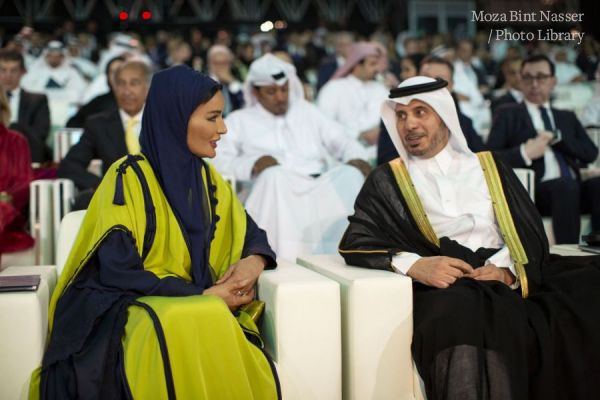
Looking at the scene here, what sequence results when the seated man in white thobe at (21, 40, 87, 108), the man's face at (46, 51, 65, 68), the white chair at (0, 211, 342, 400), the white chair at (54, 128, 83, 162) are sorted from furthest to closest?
the man's face at (46, 51, 65, 68) → the seated man in white thobe at (21, 40, 87, 108) → the white chair at (54, 128, 83, 162) → the white chair at (0, 211, 342, 400)

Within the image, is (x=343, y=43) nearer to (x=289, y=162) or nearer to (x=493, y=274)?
(x=289, y=162)

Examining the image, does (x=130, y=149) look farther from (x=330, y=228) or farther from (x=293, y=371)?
(x=293, y=371)

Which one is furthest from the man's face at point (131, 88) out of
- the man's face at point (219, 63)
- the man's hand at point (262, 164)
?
the man's face at point (219, 63)

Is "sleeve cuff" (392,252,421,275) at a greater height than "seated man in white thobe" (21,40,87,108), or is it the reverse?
"seated man in white thobe" (21,40,87,108)

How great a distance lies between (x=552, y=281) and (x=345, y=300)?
0.86 meters

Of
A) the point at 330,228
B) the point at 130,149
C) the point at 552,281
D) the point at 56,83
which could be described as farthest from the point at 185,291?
the point at 56,83

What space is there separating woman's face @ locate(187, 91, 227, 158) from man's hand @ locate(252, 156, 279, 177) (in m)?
2.00

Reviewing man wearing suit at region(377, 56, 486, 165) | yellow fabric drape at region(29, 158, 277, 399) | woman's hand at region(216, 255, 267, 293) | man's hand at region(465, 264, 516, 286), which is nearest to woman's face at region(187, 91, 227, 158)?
yellow fabric drape at region(29, 158, 277, 399)

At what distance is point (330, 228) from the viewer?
16.1ft

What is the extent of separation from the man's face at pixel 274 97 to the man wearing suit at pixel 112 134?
782 millimetres

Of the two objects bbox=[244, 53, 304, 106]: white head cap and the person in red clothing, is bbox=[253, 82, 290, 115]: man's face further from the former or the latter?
the person in red clothing

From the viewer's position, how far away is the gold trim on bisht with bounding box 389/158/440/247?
3354 mm

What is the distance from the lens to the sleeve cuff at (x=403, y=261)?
3133 millimetres

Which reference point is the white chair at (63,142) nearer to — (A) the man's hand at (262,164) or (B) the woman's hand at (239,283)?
(A) the man's hand at (262,164)
